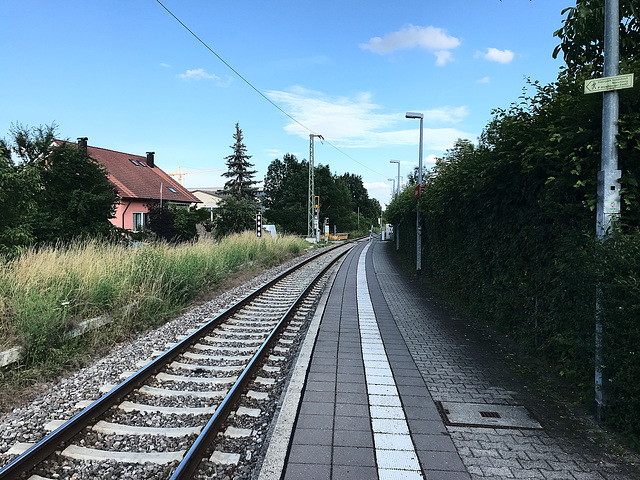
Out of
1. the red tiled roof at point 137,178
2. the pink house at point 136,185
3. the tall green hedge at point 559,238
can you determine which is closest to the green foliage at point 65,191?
the tall green hedge at point 559,238

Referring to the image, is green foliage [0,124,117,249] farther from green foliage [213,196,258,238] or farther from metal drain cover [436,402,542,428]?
green foliage [213,196,258,238]

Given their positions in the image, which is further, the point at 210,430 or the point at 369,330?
the point at 369,330

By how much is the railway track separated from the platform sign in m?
4.51

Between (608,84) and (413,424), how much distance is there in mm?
3734

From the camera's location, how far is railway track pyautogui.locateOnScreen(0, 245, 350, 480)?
323 cm

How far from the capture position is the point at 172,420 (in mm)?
4113

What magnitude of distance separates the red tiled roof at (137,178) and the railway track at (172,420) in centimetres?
3246

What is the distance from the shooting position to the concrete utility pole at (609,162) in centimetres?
407

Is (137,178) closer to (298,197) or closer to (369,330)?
(369,330)

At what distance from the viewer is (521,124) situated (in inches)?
233

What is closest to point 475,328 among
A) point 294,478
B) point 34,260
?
point 294,478

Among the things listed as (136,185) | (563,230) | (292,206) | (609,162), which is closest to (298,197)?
(292,206)

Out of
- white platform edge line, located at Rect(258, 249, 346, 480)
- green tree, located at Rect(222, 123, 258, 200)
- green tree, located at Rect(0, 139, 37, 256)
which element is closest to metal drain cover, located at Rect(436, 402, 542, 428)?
white platform edge line, located at Rect(258, 249, 346, 480)

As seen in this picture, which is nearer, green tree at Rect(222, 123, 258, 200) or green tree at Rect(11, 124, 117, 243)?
green tree at Rect(11, 124, 117, 243)
